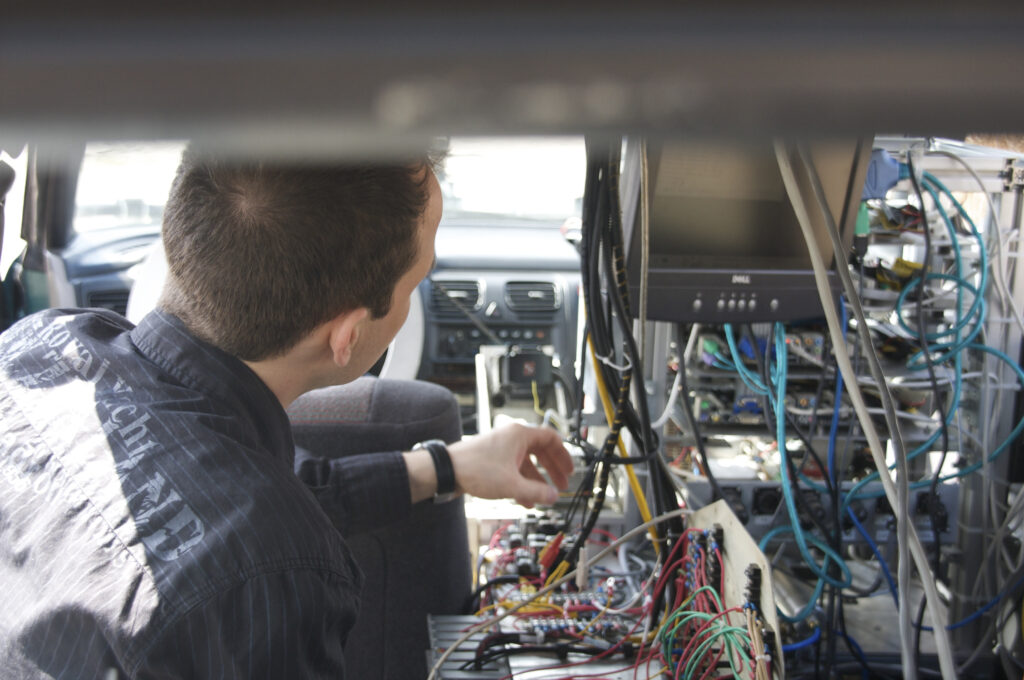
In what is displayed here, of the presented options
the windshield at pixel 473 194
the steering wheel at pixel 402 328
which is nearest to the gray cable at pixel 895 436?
the steering wheel at pixel 402 328

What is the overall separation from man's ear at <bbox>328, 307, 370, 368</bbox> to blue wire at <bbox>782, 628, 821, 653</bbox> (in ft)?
3.20

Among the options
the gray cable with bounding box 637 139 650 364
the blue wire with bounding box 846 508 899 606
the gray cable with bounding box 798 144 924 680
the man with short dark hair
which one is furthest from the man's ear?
the blue wire with bounding box 846 508 899 606

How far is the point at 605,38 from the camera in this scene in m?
0.19

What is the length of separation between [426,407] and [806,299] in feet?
2.26

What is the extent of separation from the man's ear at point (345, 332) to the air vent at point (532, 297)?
251 cm

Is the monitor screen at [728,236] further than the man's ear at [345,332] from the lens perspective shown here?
Yes

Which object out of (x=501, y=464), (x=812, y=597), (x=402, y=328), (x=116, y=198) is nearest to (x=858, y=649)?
(x=812, y=597)

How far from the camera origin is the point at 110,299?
127 inches

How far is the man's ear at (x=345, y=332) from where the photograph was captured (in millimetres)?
984

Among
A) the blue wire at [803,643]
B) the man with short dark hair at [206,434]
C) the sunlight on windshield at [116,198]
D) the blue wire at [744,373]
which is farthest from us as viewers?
the sunlight on windshield at [116,198]

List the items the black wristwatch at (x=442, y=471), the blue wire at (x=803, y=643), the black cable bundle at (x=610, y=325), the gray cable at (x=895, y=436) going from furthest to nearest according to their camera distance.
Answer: the blue wire at (x=803, y=643), the black wristwatch at (x=442, y=471), the black cable bundle at (x=610, y=325), the gray cable at (x=895, y=436)

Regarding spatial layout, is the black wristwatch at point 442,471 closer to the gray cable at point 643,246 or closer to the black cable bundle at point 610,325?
the black cable bundle at point 610,325

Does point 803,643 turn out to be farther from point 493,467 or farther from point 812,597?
point 493,467

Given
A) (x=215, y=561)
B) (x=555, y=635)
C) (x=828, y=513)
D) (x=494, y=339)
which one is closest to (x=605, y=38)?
(x=215, y=561)
